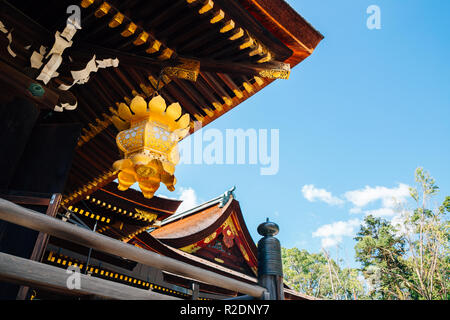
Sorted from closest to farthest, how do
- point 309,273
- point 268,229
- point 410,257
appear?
point 268,229
point 410,257
point 309,273

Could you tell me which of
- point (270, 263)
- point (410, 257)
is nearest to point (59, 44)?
point (270, 263)

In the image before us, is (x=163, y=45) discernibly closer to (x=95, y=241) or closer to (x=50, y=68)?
(x=50, y=68)

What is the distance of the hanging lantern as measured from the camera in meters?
2.57

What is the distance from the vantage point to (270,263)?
1.96 meters

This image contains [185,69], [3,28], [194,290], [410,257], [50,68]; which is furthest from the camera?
[410,257]

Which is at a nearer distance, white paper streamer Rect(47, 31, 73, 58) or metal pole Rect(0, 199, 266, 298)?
metal pole Rect(0, 199, 266, 298)

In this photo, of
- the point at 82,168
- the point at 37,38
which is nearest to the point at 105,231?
the point at 82,168

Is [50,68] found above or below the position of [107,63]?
Result: below

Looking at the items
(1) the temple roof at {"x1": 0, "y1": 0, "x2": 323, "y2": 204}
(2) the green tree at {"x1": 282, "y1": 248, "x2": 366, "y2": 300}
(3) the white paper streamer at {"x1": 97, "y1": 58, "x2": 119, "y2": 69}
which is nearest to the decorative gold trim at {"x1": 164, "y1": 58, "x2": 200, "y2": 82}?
(1) the temple roof at {"x1": 0, "y1": 0, "x2": 323, "y2": 204}

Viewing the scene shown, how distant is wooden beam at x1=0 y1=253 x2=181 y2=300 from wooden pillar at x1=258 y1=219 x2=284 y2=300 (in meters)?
0.78

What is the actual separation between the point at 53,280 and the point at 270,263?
1.31 meters

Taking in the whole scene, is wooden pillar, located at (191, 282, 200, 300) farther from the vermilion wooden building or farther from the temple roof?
the temple roof

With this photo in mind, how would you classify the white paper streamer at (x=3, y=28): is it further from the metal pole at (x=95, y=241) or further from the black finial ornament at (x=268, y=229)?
the black finial ornament at (x=268, y=229)

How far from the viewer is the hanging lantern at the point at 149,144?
2.57m
